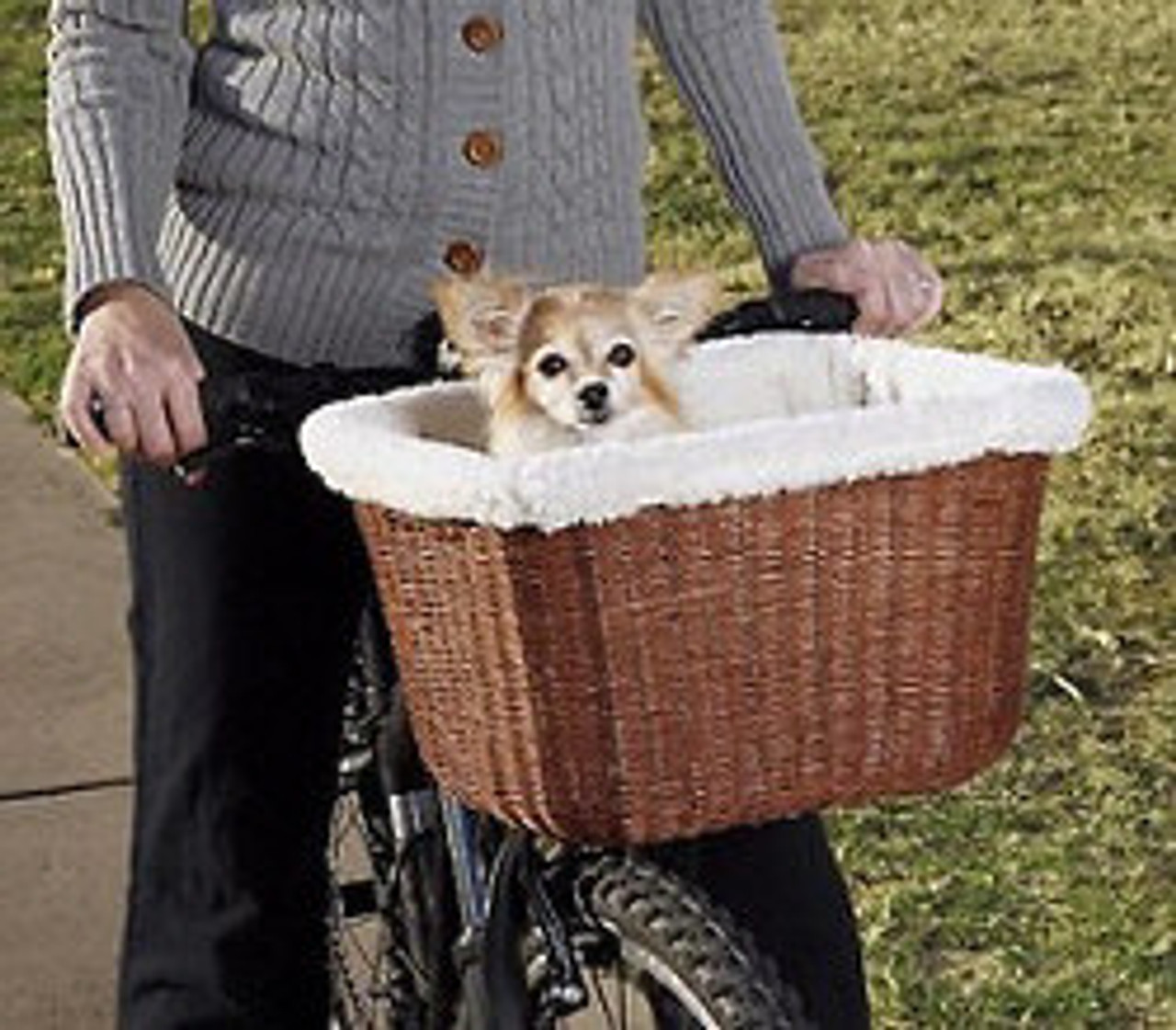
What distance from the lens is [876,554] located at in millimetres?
2410

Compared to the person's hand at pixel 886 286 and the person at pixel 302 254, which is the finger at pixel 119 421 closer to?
the person at pixel 302 254

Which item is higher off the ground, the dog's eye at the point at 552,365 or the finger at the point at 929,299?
the dog's eye at the point at 552,365

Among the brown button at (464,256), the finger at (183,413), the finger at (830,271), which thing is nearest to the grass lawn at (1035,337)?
the finger at (830,271)

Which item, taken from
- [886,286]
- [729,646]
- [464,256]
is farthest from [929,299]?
[729,646]

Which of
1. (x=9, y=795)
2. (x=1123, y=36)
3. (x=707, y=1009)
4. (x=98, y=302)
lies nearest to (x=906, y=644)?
(x=707, y=1009)

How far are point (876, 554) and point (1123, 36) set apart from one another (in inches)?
400

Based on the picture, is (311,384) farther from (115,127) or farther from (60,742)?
(60,742)

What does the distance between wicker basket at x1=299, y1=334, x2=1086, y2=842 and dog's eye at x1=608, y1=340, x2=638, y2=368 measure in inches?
7.5

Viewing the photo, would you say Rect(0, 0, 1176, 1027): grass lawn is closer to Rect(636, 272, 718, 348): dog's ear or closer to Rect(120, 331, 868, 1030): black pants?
Rect(120, 331, 868, 1030): black pants

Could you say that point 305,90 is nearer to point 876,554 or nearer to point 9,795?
point 876,554

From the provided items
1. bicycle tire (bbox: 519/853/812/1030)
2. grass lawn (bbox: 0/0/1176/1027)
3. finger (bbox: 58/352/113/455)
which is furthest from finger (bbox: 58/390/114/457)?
grass lawn (bbox: 0/0/1176/1027)

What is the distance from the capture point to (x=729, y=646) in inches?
94.0

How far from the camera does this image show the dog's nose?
8.05 ft

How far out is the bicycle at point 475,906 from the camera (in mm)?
2752
